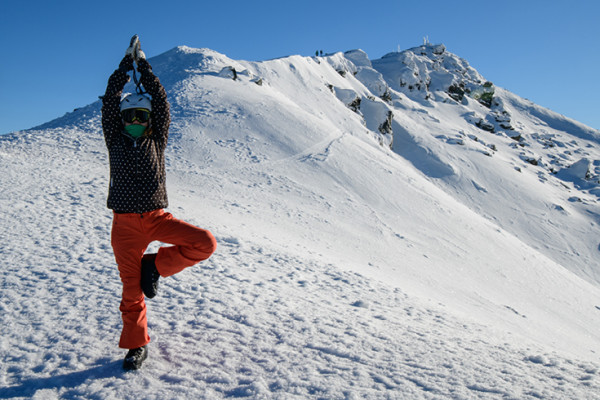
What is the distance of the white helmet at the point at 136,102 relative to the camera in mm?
2916

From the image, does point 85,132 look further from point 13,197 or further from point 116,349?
point 116,349

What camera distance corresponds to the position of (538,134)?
58719mm

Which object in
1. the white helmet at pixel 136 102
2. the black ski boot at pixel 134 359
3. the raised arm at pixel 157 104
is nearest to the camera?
the black ski boot at pixel 134 359

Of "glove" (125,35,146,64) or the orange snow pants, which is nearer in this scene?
the orange snow pants

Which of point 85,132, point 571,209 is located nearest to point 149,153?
point 85,132

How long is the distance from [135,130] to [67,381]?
1870 mm

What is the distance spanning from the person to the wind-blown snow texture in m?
0.49

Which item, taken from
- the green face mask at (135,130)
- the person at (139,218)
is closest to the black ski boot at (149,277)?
the person at (139,218)

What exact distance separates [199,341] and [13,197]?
6133 millimetres

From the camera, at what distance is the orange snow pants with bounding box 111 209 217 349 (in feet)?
9.03

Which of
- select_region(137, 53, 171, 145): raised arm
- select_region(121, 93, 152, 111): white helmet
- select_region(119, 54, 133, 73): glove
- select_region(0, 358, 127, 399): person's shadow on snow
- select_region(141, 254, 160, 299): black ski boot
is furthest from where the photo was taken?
select_region(119, 54, 133, 73): glove

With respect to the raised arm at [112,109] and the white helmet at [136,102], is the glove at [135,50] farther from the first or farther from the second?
the white helmet at [136,102]

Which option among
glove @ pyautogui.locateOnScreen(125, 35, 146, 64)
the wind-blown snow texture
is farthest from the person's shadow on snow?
glove @ pyautogui.locateOnScreen(125, 35, 146, 64)

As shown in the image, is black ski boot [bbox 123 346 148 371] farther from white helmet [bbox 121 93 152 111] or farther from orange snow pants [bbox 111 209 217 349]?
white helmet [bbox 121 93 152 111]
